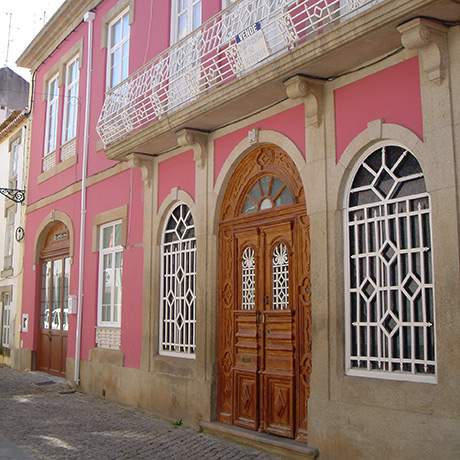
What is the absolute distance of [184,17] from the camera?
10.6m

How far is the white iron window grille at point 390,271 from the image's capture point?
6.18 meters

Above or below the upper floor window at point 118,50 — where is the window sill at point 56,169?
below

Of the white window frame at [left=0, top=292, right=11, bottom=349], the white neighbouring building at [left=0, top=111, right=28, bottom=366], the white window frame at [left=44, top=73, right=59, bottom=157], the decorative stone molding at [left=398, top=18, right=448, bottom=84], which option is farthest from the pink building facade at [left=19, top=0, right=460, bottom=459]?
the white window frame at [left=0, top=292, right=11, bottom=349]

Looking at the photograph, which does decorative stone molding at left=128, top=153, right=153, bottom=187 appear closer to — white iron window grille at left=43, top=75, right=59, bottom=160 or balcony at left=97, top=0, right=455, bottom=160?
balcony at left=97, top=0, right=455, bottom=160

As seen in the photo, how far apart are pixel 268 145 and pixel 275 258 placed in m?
1.44

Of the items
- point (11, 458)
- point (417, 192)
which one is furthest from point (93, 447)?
point (417, 192)

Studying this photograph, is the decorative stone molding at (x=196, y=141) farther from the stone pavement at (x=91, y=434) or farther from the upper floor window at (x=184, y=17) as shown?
the stone pavement at (x=91, y=434)

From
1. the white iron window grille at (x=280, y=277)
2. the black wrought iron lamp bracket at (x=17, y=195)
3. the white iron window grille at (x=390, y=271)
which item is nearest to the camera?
the white iron window grille at (x=390, y=271)

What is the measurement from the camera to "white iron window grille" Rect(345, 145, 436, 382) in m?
6.18

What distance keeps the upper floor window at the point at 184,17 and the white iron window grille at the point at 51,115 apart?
603 cm

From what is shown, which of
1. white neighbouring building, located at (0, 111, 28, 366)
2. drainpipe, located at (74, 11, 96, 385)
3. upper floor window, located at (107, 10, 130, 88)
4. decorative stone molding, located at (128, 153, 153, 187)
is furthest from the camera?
white neighbouring building, located at (0, 111, 28, 366)

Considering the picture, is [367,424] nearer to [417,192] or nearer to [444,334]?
[444,334]

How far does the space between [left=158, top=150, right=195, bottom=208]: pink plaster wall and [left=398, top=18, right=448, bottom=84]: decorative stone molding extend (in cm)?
453

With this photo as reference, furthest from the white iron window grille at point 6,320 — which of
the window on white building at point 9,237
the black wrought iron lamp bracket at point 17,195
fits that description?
the black wrought iron lamp bracket at point 17,195
